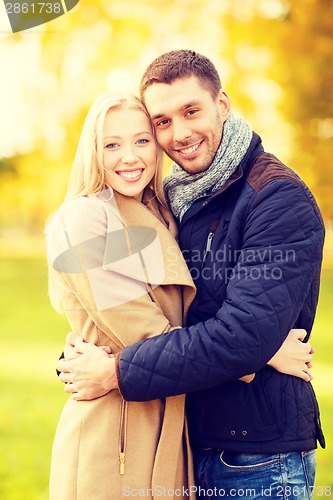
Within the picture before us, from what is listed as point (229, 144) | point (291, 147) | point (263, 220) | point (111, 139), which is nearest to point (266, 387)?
point (263, 220)

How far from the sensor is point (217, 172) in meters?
2.45

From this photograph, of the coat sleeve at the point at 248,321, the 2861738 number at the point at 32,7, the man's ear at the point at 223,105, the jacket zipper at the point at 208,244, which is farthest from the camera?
the 2861738 number at the point at 32,7

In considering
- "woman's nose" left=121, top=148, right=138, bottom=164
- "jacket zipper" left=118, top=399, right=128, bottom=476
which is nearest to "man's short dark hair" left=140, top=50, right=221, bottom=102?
"woman's nose" left=121, top=148, right=138, bottom=164

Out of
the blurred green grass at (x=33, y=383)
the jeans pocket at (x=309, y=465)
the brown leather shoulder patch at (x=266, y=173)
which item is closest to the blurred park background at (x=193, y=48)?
the blurred green grass at (x=33, y=383)

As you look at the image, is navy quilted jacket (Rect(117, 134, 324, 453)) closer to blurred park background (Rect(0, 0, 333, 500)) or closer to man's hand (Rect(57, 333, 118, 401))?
man's hand (Rect(57, 333, 118, 401))

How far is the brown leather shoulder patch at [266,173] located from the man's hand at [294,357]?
515mm

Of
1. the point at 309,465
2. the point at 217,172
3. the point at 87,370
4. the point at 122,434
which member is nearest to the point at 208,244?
the point at 217,172

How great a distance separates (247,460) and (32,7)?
21.1ft

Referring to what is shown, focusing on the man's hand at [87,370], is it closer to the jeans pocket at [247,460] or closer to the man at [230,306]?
the man at [230,306]

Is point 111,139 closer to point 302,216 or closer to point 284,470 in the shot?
point 302,216

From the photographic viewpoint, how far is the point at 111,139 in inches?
100

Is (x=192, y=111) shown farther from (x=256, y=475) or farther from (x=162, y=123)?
(x=256, y=475)

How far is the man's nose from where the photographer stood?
255cm

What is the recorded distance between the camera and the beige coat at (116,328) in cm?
227
